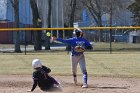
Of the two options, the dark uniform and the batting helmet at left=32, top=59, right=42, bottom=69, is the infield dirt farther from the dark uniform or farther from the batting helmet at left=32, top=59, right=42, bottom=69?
the batting helmet at left=32, top=59, right=42, bottom=69

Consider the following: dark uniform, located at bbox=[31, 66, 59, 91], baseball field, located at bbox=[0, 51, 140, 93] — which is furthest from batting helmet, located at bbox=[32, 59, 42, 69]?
baseball field, located at bbox=[0, 51, 140, 93]

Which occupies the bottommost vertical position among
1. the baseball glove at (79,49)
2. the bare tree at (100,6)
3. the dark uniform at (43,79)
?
the dark uniform at (43,79)

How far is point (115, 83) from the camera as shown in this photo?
14.5m

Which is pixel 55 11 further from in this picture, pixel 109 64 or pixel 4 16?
pixel 109 64

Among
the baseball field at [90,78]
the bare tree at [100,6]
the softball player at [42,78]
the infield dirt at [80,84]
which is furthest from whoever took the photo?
the bare tree at [100,6]

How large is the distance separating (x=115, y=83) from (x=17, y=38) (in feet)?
65.9

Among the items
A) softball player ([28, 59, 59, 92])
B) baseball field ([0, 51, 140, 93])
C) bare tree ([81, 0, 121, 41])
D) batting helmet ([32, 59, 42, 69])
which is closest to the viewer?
batting helmet ([32, 59, 42, 69])

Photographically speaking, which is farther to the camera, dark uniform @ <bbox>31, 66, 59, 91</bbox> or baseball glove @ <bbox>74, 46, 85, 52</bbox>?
baseball glove @ <bbox>74, 46, 85, 52</bbox>

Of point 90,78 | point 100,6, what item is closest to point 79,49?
point 90,78

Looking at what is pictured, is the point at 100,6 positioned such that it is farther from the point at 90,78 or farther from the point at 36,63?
the point at 36,63

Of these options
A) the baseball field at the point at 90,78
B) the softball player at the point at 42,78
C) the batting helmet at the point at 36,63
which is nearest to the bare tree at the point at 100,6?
the baseball field at the point at 90,78

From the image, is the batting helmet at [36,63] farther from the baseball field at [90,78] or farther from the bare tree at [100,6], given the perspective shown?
the bare tree at [100,6]

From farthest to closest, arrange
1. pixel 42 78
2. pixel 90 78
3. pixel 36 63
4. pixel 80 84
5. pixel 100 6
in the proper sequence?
pixel 100 6 → pixel 90 78 → pixel 80 84 → pixel 42 78 → pixel 36 63

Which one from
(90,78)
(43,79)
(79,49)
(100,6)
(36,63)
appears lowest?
(90,78)
